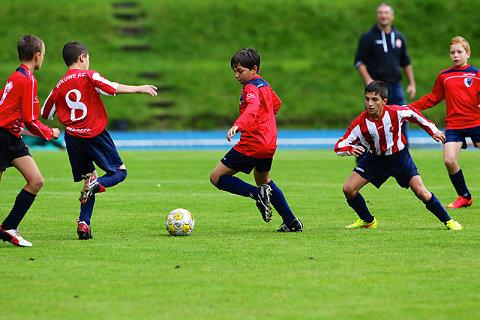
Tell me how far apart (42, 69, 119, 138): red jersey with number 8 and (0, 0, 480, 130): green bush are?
76.5 feet

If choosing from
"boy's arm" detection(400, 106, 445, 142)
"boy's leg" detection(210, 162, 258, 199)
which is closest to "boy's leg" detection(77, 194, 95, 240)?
"boy's leg" detection(210, 162, 258, 199)

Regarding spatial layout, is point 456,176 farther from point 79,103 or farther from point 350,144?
point 79,103

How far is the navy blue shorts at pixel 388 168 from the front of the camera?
7695 millimetres

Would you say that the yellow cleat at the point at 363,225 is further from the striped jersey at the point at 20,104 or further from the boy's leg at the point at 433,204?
the striped jersey at the point at 20,104

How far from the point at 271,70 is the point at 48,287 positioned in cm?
2960

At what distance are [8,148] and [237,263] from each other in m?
2.34

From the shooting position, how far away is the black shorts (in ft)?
21.8

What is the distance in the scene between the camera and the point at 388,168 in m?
7.74

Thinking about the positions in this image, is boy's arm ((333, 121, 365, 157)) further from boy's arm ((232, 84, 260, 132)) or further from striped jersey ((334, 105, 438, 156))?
boy's arm ((232, 84, 260, 132))

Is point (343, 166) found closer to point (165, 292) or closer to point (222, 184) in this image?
point (222, 184)

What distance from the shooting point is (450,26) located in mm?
36750

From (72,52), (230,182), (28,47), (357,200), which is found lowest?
(357,200)

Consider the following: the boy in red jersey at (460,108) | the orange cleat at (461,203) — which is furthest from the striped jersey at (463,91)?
the orange cleat at (461,203)

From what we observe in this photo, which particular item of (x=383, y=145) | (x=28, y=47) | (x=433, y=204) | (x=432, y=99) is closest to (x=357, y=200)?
(x=383, y=145)
